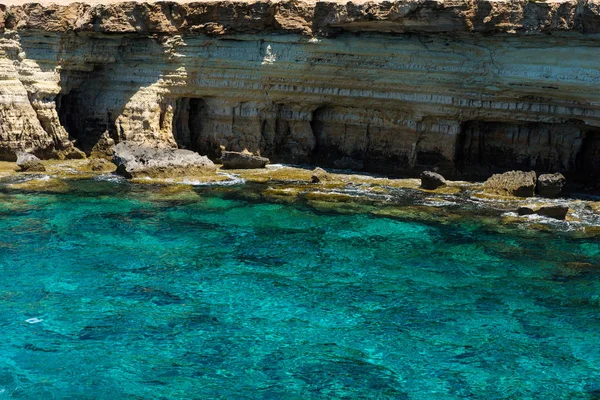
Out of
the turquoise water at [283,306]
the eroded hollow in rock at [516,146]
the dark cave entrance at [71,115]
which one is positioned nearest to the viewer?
the turquoise water at [283,306]

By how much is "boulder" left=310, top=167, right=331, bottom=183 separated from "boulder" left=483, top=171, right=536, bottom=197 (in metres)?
4.91

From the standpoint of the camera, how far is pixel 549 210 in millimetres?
22703

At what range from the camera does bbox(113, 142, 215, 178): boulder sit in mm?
26797

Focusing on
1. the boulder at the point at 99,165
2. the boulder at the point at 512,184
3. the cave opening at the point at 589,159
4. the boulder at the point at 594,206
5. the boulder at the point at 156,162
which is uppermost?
the cave opening at the point at 589,159

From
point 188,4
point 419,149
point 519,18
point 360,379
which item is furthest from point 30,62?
point 360,379

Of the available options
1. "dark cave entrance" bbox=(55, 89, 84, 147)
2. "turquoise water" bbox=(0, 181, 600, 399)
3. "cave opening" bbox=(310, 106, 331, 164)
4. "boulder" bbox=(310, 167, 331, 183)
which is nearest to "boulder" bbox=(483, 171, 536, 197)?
"turquoise water" bbox=(0, 181, 600, 399)

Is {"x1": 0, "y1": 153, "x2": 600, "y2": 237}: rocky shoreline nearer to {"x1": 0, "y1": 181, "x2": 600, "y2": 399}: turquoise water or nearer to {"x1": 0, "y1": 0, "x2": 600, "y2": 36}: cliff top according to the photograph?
{"x1": 0, "y1": 181, "x2": 600, "y2": 399}: turquoise water

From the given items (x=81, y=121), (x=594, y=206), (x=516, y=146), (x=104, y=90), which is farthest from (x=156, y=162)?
(x=594, y=206)

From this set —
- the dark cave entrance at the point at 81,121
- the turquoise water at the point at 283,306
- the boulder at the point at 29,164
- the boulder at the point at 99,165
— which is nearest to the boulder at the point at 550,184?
the turquoise water at the point at 283,306

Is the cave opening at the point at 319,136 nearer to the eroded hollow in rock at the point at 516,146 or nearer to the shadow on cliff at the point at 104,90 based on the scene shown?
the eroded hollow in rock at the point at 516,146

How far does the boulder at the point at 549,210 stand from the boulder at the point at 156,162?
33.7 feet

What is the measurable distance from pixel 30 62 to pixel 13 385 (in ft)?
55.6

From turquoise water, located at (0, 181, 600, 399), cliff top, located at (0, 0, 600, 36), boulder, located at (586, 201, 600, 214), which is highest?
cliff top, located at (0, 0, 600, 36)

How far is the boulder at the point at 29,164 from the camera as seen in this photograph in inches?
1056
